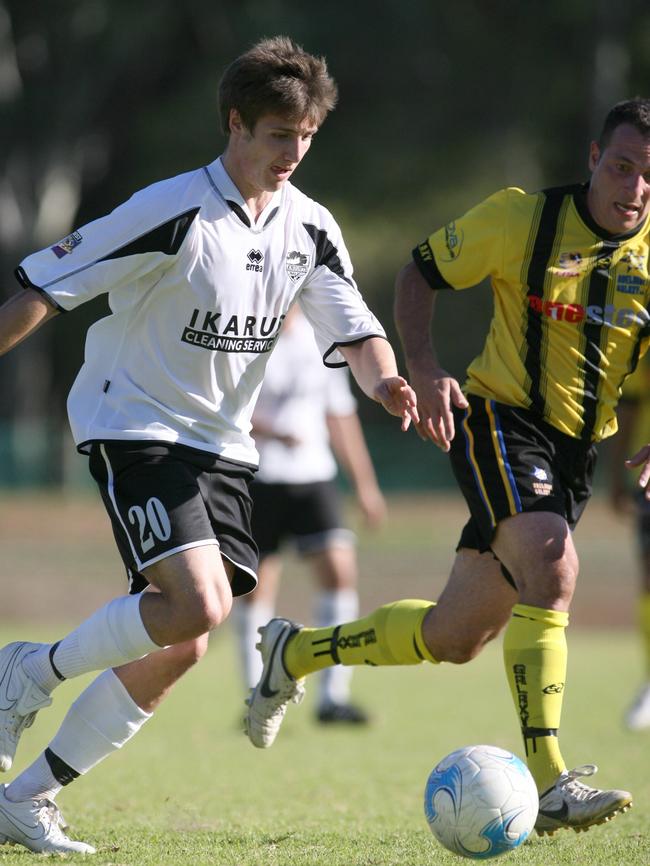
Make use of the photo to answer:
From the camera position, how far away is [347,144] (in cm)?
3078

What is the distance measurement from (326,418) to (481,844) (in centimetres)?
493

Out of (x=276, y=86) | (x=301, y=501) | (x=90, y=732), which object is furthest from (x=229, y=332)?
(x=301, y=501)

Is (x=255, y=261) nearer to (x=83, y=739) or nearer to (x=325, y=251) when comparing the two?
(x=325, y=251)

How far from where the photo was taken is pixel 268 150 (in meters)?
4.41

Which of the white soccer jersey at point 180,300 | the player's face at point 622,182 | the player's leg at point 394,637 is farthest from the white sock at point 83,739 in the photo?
the player's face at point 622,182

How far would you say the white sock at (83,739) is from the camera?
444cm

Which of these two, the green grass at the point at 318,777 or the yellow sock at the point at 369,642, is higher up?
the yellow sock at the point at 369,642

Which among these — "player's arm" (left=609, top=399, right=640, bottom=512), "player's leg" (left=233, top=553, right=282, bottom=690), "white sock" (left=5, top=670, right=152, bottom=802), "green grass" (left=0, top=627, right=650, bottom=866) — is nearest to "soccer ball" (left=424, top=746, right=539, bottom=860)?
"green grass" (left=0, top=627, right=650, bottom=866)

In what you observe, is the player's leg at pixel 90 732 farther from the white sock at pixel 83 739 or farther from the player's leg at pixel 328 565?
the player's leg at pixel 328 565

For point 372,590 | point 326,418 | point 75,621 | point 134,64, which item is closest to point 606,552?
point 372,590

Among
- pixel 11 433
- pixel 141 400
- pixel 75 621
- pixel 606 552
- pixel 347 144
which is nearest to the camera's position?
pixel 141 400

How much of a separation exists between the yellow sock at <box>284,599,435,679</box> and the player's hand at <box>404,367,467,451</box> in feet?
2.62

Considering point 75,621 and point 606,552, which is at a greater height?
point 75,621

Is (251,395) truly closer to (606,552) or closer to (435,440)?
(435,440)
